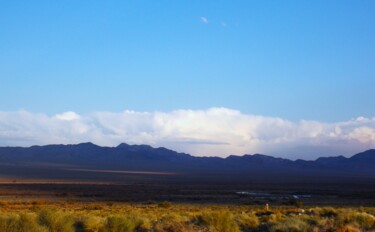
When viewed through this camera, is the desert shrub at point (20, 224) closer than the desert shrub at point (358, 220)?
Yes

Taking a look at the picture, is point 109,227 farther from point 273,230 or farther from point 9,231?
point 273,230

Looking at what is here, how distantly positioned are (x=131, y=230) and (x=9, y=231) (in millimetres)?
4385

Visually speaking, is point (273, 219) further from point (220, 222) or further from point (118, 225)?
point (118, 225)

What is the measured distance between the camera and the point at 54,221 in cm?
1819

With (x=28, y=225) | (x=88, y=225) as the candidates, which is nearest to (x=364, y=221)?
(x=88, y=225)

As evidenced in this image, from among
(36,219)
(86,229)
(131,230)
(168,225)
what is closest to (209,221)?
(168,225)

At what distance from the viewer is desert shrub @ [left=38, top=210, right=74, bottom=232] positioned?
1776cm

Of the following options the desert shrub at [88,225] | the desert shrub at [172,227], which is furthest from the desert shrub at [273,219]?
the desert shrub at [88,225]

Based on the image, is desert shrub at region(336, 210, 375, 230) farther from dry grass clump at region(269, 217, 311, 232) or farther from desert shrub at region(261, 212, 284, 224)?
desert shrub at region(261, 212, 284, 224)

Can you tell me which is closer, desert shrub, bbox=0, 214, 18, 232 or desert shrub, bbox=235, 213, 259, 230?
desert shrub, bbox=0, 214, 18, 232

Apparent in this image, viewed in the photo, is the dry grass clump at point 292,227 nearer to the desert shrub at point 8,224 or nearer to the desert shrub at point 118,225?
the desert shrub at point 118,225

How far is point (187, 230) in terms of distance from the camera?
18.3 metres

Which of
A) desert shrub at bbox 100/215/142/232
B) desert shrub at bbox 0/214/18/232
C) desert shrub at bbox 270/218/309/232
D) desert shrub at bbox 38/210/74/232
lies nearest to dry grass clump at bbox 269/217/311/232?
desert shrub at bbox 270/218/309/232

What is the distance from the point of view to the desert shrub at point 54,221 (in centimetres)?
1776
